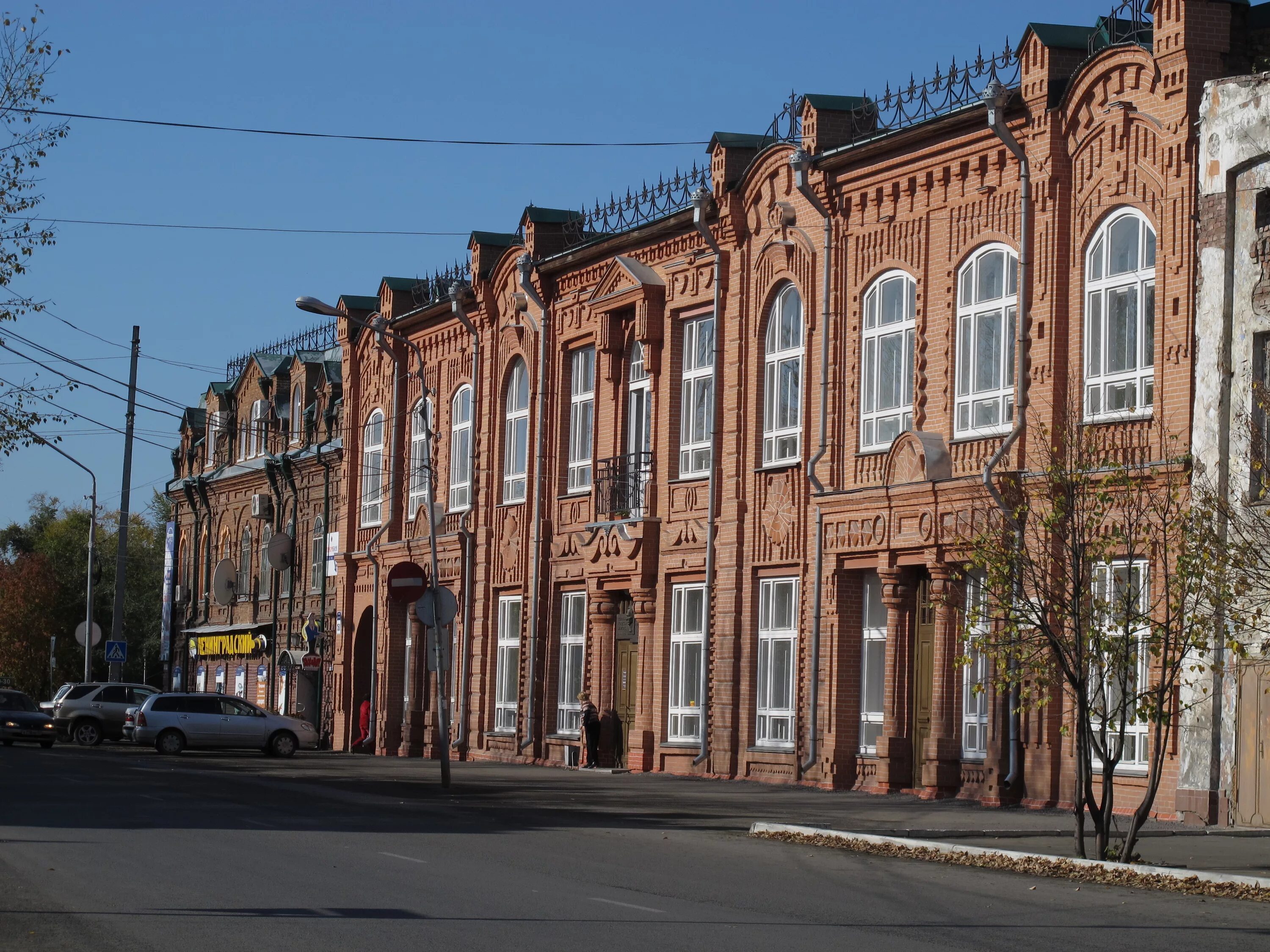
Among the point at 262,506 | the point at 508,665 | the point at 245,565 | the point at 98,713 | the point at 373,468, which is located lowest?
the point at 98,713

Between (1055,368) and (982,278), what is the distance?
7.55ft

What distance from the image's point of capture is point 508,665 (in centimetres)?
3919

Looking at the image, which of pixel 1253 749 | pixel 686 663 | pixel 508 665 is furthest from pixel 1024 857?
pixel 508 665

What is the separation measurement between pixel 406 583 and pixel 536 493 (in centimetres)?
1028

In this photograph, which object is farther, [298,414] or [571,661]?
[298,414]

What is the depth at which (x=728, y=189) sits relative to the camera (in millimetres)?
31656

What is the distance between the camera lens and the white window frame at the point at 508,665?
3878cm

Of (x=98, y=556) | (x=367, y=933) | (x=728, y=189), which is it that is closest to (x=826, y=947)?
(x=367, y=933)

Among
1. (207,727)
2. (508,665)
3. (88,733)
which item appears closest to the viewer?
(508,665)

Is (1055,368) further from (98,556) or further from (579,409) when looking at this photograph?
(98,556)

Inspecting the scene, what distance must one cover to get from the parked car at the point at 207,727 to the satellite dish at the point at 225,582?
44.8ft

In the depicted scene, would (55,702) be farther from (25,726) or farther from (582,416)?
(582,416)

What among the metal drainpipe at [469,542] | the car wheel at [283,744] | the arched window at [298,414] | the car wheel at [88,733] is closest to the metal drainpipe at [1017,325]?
the metal drainpipe at [469,542]

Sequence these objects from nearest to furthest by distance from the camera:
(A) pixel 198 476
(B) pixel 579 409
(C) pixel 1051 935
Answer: (C) pixel 1051 935 → (B) pixel 579 409 → (A) pixel 198 476
